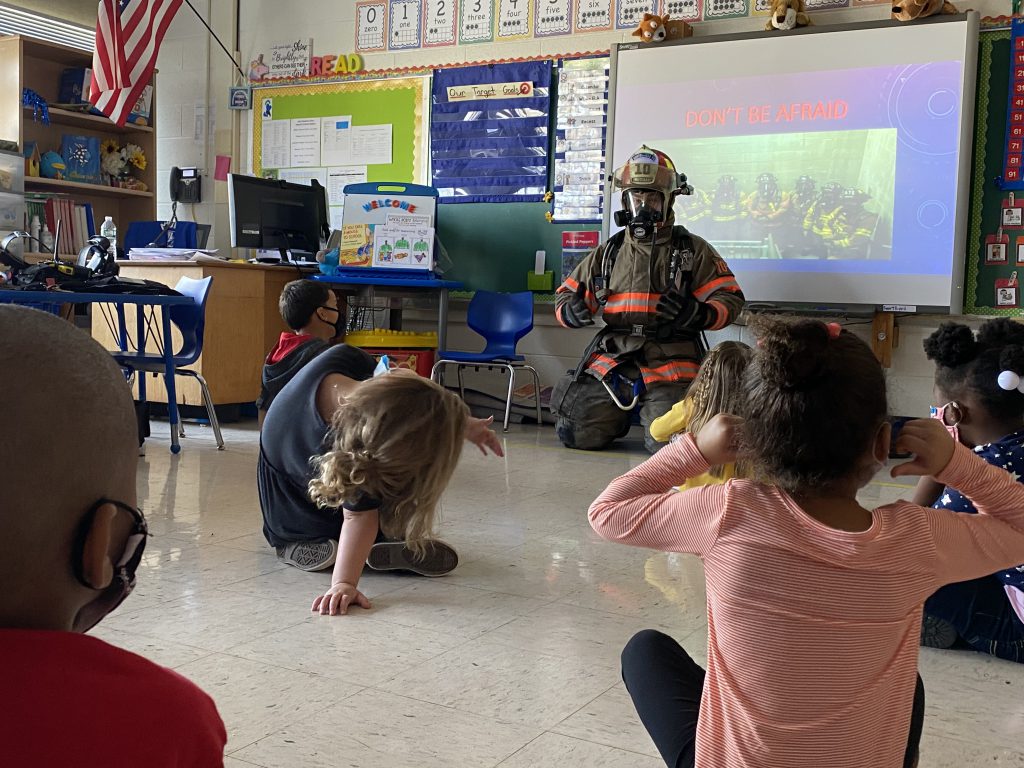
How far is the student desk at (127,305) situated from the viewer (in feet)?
13.0

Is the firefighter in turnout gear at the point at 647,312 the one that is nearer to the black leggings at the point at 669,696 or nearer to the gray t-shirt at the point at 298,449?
the gray t-shirt at the point at 298,449

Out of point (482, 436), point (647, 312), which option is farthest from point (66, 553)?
point (647, 312)

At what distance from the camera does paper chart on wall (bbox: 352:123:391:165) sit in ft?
22.0

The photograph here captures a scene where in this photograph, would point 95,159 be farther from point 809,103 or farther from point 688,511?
point 688,511

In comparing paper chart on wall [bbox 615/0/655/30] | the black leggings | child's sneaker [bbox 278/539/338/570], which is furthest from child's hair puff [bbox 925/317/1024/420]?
paper chart on wall [bbox 615/0/655/30]

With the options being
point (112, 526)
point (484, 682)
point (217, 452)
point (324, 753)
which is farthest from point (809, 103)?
point (112, 526)

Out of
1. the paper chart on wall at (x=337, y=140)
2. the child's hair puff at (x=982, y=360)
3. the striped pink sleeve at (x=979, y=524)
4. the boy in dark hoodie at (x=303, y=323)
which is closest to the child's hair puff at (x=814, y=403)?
the striped pink sleeve at (x=979, y=524)

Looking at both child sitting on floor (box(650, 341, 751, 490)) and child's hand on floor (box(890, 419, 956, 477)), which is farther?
child sitting on floor (box(650, 341, 751, 490))

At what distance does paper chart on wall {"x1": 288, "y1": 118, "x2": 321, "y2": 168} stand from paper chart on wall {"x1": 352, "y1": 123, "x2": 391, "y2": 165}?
0.30 metres

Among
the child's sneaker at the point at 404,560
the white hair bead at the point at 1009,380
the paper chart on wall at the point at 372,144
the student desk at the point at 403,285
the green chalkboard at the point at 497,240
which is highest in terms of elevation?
the paper chart on wall at the point at 372,144

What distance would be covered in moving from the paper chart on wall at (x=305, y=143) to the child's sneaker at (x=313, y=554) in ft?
15.4

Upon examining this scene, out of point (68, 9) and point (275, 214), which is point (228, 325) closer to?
point (275, 214)

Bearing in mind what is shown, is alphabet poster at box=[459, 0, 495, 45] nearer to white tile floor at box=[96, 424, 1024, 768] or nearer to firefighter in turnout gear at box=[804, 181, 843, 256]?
firefighter in turnout gear at box=[804, 181, 843, 256]

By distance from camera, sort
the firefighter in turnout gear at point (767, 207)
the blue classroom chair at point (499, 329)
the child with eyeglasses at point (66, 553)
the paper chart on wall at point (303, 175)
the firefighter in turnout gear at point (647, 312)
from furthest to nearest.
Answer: the paper chart on wall at point (303, 175) < the blue classroom chair at point (499, 329) < the firefighter in turnout gear at point (767, 207) < the firefighter in turnout gear at point (647, 312) < the child with eyeglasses at point (66, 553)
